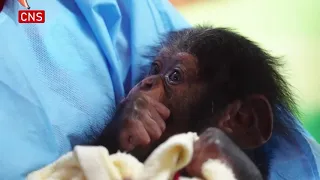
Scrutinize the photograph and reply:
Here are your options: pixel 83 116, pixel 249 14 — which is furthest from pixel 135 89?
pixel 249 14

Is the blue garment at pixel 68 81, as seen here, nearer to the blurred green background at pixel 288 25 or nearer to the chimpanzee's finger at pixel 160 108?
the chimpanzee's finger at pixel 160 108

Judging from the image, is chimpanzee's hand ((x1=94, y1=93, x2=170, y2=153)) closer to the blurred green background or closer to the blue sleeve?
the blue sleeve

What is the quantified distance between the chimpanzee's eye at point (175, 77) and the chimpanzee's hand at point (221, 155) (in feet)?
0.53

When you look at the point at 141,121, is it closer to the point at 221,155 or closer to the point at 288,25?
the point at 221,155

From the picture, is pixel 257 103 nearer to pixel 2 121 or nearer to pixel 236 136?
pixel 236 136

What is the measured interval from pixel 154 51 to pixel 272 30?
0.41 meters

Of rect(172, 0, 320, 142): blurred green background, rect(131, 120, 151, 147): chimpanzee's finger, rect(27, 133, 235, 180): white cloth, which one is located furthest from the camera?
rect(172, 0, 320, 142): blurred green background

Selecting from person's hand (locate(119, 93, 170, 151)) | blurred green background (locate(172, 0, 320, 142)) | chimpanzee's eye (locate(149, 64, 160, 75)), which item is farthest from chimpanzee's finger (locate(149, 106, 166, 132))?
blurred green background (locate(172, 0, 320, 142))

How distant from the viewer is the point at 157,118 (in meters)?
0.66

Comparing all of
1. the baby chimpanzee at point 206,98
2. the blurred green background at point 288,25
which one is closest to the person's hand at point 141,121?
the baby chimpanzee at point 206,98

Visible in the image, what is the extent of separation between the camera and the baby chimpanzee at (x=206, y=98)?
65cm

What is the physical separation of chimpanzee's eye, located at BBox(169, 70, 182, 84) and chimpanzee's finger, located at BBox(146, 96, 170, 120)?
0.17 ft

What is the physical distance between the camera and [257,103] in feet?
2.28

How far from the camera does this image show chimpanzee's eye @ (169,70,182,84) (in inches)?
28.3
